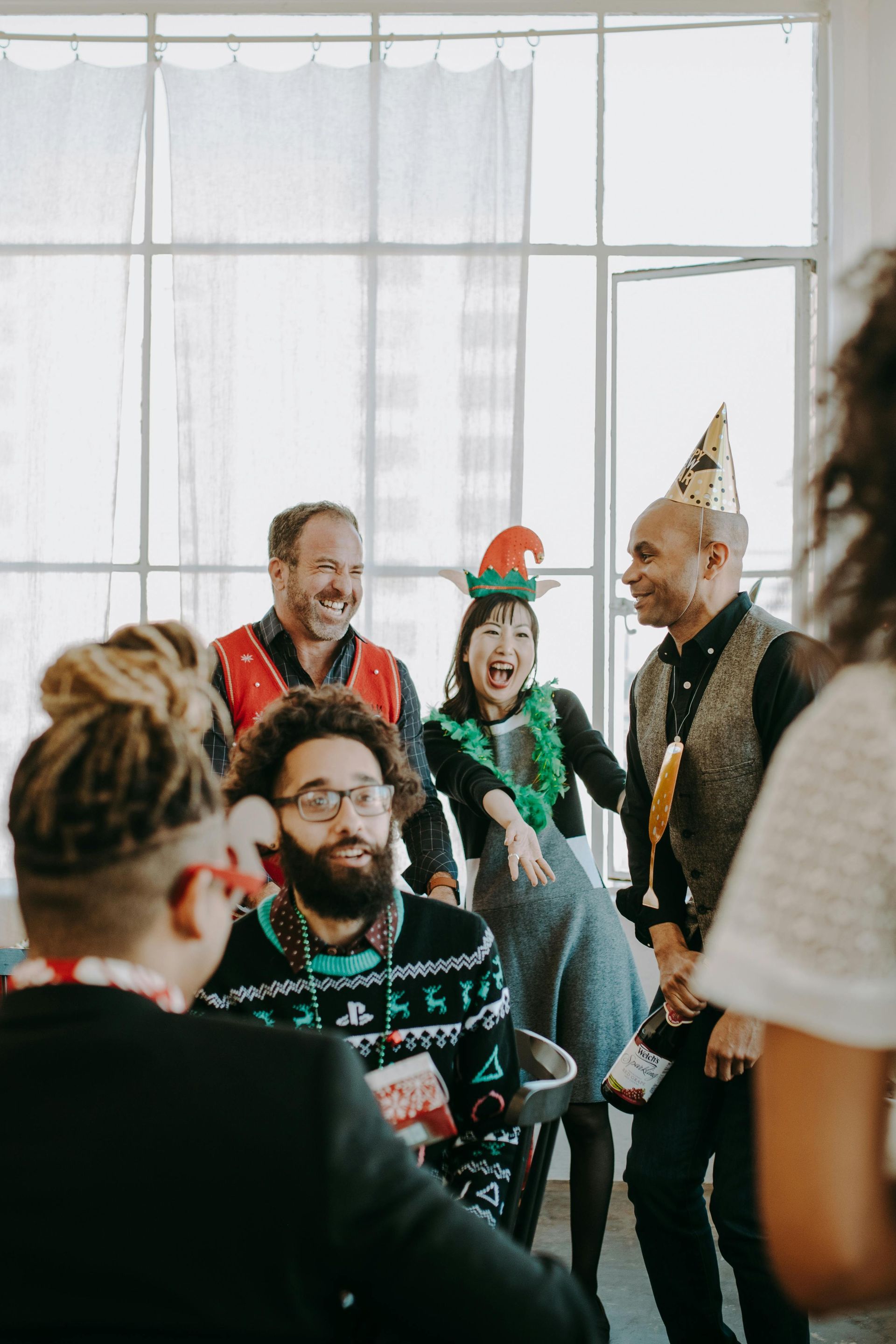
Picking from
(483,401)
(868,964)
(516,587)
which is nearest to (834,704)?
(868,964)

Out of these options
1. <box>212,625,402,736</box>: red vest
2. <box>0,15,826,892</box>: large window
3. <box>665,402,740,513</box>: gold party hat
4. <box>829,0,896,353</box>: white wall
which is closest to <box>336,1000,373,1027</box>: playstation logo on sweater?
<box>212,625,402,736</box>: red vest

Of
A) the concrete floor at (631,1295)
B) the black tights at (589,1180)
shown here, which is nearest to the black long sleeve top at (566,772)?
the black tights at (589,1180)

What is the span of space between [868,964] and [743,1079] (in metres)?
1.82

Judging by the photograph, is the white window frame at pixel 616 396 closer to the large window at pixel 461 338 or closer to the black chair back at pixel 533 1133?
the large window at pixel 461 338

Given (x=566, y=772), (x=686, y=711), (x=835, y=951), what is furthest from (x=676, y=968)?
(x=835, y=951)

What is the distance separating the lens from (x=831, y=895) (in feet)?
2.09

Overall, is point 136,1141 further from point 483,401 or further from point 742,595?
point 483,401

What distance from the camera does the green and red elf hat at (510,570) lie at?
3283 mm

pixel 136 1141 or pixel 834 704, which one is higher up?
pixel 834 704

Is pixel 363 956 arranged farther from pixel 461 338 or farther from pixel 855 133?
pixel 855 133

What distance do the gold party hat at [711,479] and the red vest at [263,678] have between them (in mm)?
896

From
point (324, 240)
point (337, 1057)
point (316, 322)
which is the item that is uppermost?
point (324, 240)

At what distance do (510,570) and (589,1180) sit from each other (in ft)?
5.22

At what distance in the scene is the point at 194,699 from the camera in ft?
3.64
